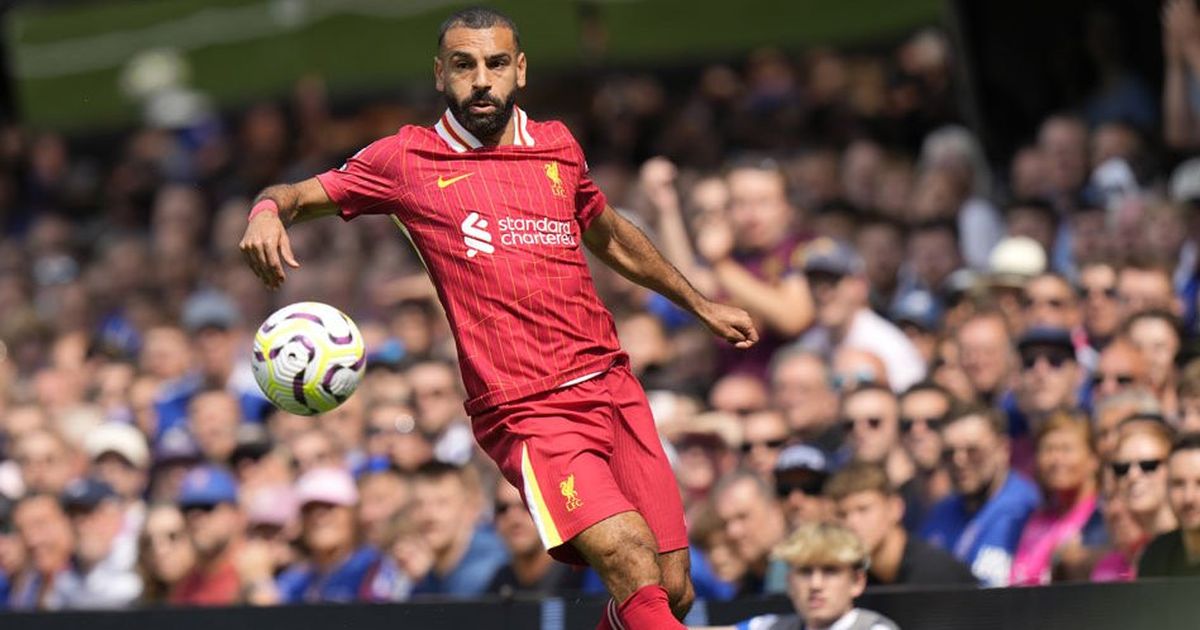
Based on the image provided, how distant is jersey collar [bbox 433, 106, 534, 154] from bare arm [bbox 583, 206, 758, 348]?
521 mm


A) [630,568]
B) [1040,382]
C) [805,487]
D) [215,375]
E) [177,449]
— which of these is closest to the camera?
[630,568]

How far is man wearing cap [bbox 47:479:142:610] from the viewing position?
38.8 ft

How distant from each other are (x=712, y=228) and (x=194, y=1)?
339 inches

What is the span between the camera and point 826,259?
1097 centimetres

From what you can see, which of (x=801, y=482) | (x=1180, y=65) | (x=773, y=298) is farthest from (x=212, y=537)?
(x=1180, y=65)

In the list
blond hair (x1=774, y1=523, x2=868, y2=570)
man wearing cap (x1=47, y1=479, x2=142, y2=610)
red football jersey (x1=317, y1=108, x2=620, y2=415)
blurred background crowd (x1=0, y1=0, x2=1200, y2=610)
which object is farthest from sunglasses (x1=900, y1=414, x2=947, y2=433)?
man wearing cap (x1=47, y1=479, x2=142, y2=610)

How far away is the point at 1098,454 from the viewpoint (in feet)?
29.9

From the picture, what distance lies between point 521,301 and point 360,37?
1110cm

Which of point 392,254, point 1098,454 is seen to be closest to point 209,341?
point 392,254

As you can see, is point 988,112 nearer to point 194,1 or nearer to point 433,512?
point 433,512

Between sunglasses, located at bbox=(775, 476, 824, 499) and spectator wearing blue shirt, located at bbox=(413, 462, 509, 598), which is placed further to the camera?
spectator wearing blue shirt, located at bbox=(413, 462, 509, 598)

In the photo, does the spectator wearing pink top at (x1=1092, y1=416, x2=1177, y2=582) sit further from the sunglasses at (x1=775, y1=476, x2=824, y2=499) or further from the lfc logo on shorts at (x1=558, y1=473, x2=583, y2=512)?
the lfc logo on shorts at (x1=558, y1=473, x2=583, y2=512)

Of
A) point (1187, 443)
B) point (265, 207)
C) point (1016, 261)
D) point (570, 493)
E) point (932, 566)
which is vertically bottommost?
point (932, 566)

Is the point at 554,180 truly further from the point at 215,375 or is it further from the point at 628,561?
the point at 215,375
